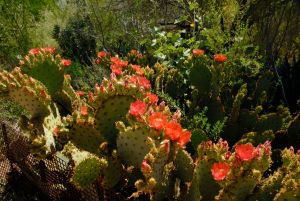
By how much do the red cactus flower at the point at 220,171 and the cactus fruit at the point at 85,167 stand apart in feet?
2.48

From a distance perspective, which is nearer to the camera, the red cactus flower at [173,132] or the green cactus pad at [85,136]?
the red cactus flower at [173,132]

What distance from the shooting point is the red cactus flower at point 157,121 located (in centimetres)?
222

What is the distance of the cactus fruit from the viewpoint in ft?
8.02

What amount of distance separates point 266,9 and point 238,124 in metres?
3.86

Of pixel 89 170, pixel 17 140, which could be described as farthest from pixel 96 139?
pixel 17 140

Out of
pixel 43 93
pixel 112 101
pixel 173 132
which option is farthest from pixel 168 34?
pixel 173 132

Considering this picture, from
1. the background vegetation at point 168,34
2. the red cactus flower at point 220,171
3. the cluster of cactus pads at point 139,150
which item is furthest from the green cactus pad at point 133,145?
the background vegetation at point 168,34

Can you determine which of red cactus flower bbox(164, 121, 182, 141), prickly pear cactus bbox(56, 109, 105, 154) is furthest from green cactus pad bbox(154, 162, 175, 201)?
prickly pear cactus bbox(56, 109, 105, 154)

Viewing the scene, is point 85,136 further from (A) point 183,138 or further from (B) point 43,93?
(A) point 183,138

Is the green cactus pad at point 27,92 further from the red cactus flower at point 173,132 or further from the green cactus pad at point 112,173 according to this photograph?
the red cactus flower at point 173,132

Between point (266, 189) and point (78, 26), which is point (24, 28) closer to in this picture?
point (78, 26)

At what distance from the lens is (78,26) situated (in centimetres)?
915

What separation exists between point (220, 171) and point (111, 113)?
95 centimetres

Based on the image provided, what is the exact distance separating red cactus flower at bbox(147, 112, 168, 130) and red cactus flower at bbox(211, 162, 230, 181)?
0.37m
